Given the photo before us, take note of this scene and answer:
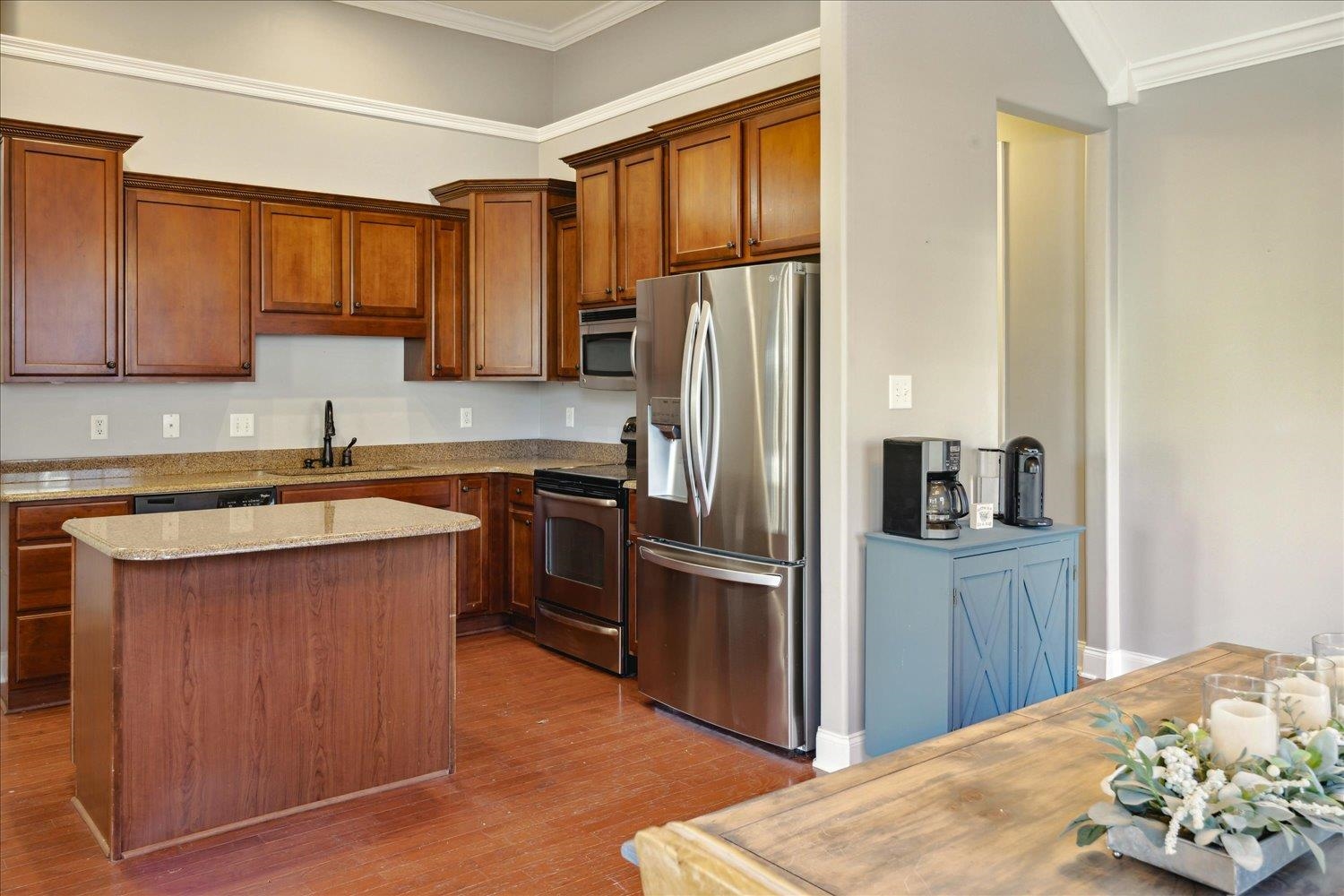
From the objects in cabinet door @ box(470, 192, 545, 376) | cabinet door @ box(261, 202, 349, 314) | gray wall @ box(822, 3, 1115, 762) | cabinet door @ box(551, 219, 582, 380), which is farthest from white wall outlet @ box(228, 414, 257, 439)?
gray wall @ box(822, 3, 1115, 762)

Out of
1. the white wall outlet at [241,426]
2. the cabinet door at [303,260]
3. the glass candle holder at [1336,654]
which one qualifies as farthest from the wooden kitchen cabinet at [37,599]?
the glass candle holder at [1336,654]

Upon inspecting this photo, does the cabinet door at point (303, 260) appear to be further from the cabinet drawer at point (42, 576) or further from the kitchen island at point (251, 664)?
the kitchen island at point (251, 664)

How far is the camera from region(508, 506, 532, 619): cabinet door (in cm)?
514

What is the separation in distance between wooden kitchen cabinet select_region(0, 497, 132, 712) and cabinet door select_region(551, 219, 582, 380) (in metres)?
2.38

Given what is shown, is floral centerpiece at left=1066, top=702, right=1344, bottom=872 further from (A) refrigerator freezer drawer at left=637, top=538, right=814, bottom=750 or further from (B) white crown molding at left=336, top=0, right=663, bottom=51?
(B) white crown molding at left=336, top=0, right=663, bottom=51

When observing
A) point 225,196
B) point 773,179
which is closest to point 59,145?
point 225,196

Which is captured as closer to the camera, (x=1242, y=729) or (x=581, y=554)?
(x=1242, y=729)

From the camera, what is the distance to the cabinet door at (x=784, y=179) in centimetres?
365

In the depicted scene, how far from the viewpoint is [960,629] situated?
10.2 ft

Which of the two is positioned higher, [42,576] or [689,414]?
[689,414]

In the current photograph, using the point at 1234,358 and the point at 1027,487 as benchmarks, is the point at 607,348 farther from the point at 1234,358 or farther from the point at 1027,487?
the point at 1234,358

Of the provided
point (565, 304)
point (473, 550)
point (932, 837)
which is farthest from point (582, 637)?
point (932, 837)

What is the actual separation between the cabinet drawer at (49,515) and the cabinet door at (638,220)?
2.49 m

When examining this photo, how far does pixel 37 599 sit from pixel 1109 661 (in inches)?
181
